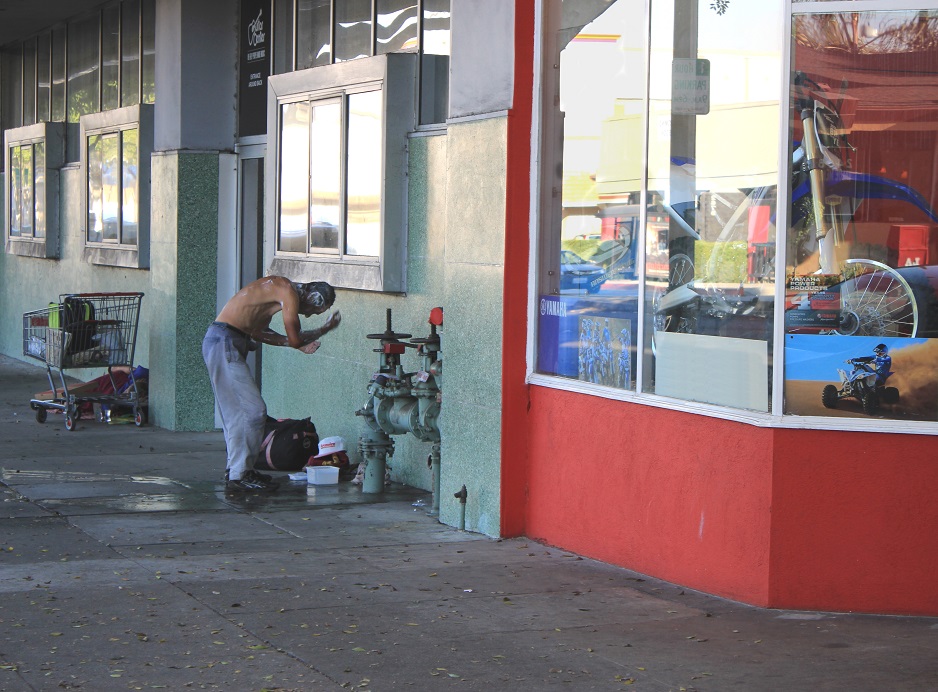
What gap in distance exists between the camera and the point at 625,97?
809 cm

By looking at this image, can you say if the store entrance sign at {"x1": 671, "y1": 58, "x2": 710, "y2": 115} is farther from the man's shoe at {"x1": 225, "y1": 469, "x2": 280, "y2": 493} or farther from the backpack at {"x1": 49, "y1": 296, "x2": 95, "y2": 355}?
the backpack at {"x1": 49, "y1": 296, "x2": 95, "y2": 355}

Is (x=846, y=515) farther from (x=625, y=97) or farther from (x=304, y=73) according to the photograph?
(x=304, y=73)

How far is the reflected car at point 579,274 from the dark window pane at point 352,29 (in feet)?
12.9

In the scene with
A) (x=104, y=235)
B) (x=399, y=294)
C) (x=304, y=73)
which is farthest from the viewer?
(x=104, y=235)

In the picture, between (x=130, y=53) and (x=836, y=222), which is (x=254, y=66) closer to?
(x=130, y=53)

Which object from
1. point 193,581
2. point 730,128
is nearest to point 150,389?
point 193,581

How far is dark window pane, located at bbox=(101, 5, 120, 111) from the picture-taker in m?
17.5

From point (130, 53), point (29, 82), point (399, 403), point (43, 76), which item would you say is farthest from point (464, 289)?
point (29, 82)

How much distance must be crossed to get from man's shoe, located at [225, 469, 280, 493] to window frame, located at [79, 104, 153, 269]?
5677mm

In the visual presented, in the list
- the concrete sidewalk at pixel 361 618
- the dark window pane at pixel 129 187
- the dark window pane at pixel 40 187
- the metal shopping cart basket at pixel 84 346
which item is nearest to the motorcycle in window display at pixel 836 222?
the concrete sidewalk at pixel 361 618

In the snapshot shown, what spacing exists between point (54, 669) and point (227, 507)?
4.10 metres

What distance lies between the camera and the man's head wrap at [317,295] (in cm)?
1033

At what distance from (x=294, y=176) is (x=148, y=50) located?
192 inches

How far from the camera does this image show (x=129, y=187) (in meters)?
15.8
